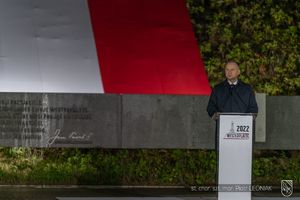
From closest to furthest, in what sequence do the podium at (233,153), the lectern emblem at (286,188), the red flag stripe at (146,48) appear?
the podium at (233,153) → the lectern emblem at (286,188) → the red flag stripe at (146,48)

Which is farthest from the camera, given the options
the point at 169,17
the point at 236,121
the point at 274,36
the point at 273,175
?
the point at 274,36

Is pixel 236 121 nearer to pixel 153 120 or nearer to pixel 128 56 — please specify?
pixel 153 120

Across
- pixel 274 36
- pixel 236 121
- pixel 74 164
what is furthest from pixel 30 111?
pixel 274 36

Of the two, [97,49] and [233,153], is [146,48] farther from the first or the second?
[233,153]

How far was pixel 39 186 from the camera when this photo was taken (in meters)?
11.0

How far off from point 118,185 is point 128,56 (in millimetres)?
2181

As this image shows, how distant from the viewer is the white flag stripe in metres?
11.8

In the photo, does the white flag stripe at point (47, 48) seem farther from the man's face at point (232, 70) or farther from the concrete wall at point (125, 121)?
the man's face at point (232, 70)

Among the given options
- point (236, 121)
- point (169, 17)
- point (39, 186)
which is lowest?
point (39, 186)

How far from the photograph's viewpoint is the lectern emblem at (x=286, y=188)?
420 inches

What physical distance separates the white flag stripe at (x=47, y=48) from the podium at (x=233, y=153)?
401 centimetres
